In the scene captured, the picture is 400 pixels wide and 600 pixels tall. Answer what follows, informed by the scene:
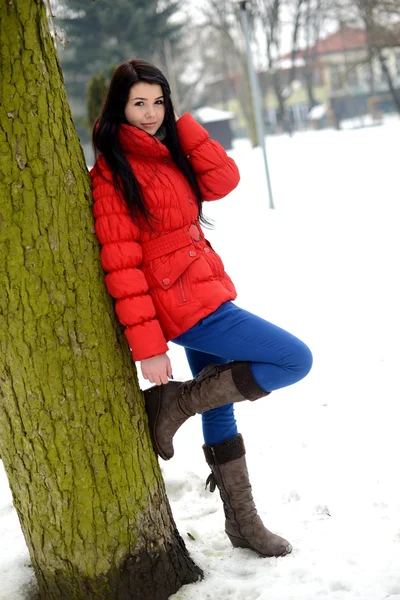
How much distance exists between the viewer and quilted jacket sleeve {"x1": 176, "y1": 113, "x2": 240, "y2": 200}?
2.63m

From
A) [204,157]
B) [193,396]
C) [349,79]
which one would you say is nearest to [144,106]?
[204,157]

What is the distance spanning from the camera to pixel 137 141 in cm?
248

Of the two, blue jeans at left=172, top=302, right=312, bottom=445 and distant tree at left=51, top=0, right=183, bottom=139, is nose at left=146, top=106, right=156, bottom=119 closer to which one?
blue jeans at left=172, top=302, right=312, bottom=445

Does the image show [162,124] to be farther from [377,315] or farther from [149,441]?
[377,315]

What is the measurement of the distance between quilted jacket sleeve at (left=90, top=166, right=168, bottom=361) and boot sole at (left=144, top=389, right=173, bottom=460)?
287 mm

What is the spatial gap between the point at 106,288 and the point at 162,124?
71 centimetres

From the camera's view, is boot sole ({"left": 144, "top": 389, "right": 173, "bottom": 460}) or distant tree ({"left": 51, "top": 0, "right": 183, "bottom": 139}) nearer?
boot sole ({"left": 144, "top": 389, "right": 173, "bottom": 460})

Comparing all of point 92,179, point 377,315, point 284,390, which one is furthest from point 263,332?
point 377,315

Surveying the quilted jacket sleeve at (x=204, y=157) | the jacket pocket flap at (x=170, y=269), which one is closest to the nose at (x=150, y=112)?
the quilted jacket sleeve at (x=204, y=157)

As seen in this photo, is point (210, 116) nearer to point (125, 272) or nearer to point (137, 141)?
point (137, 141)

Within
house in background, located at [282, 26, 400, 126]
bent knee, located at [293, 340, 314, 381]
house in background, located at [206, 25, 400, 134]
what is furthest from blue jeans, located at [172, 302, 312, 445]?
house in background, located at [282, 26, 400, 126]

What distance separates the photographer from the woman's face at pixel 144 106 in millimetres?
2523

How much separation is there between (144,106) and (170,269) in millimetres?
616

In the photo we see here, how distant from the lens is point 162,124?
2.66m
